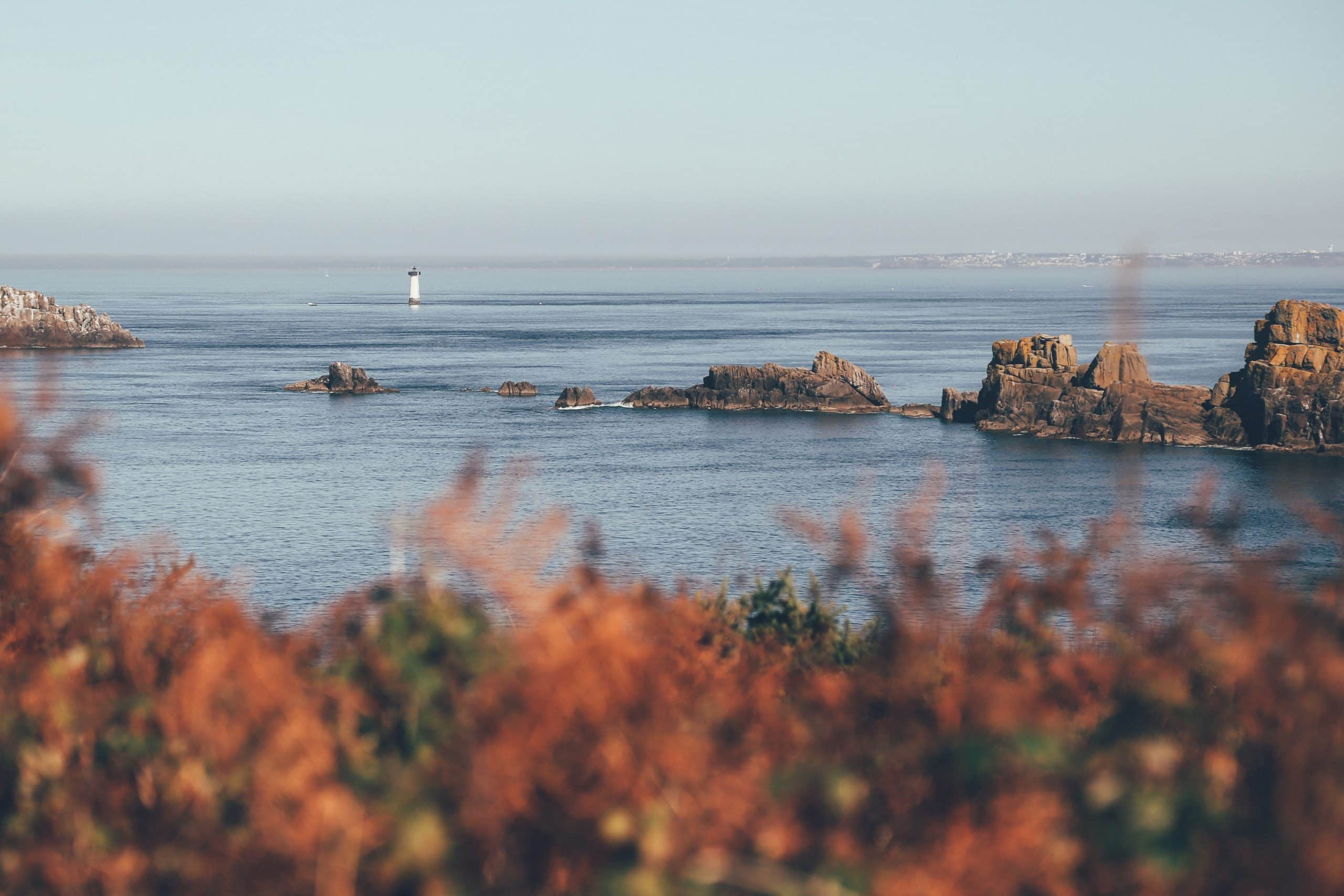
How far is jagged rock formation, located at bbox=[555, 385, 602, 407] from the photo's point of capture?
10475 cm

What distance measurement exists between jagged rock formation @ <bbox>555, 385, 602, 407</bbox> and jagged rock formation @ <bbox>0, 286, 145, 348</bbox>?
80.0 m

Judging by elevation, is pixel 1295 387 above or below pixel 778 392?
above

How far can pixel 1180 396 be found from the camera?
Result: 9238 centimetres

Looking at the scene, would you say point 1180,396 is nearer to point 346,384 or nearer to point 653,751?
point 346,384

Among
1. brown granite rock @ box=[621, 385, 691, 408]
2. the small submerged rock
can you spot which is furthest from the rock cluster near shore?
the small submerged rock

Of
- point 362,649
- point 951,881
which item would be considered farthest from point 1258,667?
point 362,649

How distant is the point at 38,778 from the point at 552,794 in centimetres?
346

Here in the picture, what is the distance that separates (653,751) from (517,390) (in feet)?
352

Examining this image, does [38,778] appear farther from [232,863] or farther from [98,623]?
[98,623]

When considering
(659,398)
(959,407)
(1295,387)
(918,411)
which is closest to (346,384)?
(659,398)

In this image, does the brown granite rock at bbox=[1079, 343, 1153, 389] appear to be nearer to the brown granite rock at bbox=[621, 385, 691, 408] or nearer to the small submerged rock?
the brown granite rock at bbox=[621, 385, 691, 408]

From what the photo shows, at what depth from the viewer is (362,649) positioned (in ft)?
30.3

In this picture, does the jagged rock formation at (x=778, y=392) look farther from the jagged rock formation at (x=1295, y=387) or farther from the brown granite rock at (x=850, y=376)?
the jagged rock formation at (x=1295, y=387)

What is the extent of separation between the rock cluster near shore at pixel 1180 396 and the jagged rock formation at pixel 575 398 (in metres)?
26.7
